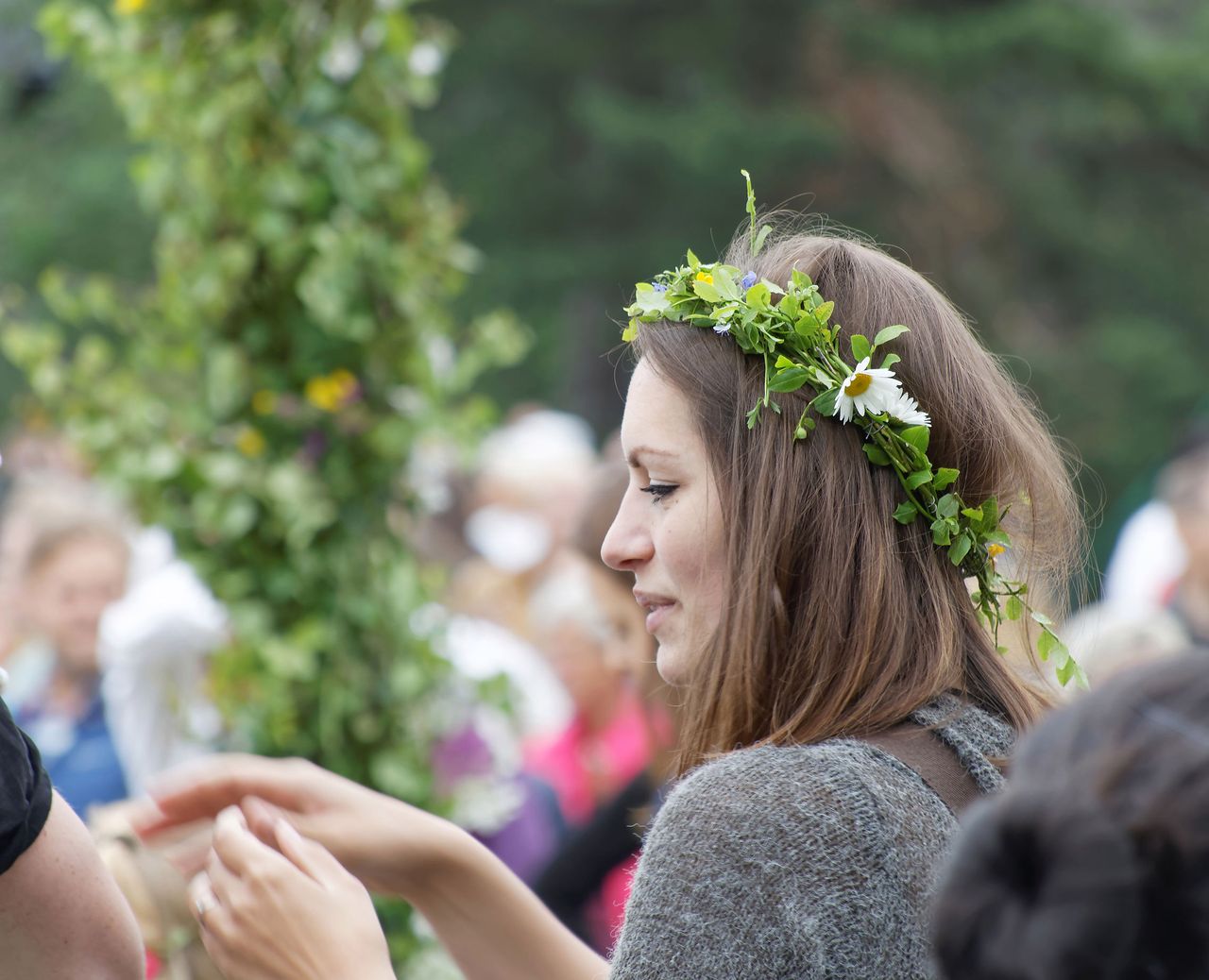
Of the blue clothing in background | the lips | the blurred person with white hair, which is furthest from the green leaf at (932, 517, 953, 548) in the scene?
the blue clothing in background

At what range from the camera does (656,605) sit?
179 centimetres

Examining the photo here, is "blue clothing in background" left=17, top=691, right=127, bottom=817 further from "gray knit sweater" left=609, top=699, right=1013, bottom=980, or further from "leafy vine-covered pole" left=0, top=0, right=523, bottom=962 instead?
"gray knit sweater" left=609, top=699, right=1013, bottom=980

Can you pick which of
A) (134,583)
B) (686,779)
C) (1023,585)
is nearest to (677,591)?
(686,779)

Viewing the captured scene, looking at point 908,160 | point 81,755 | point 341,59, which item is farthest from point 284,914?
point 908,160

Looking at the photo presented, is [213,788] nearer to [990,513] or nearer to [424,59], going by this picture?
[990,513]

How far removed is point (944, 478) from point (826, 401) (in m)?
0.17

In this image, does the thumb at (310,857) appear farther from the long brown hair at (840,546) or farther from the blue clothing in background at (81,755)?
the blue clothing in background at (81,755)

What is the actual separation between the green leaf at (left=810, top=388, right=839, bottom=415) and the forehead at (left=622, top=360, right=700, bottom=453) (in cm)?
15

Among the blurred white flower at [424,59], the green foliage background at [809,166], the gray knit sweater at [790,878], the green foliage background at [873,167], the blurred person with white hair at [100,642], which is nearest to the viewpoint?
the gray knit sweater at [790,878]

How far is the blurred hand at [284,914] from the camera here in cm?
153

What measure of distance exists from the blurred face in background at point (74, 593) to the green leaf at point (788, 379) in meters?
2.79

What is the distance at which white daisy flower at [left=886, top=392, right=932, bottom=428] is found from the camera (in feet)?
5.47

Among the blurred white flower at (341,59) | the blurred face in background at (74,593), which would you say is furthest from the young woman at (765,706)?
the blurred face in background at (74,593)

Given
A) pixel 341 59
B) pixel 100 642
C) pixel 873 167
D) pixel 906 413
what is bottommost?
pixel 100 642
